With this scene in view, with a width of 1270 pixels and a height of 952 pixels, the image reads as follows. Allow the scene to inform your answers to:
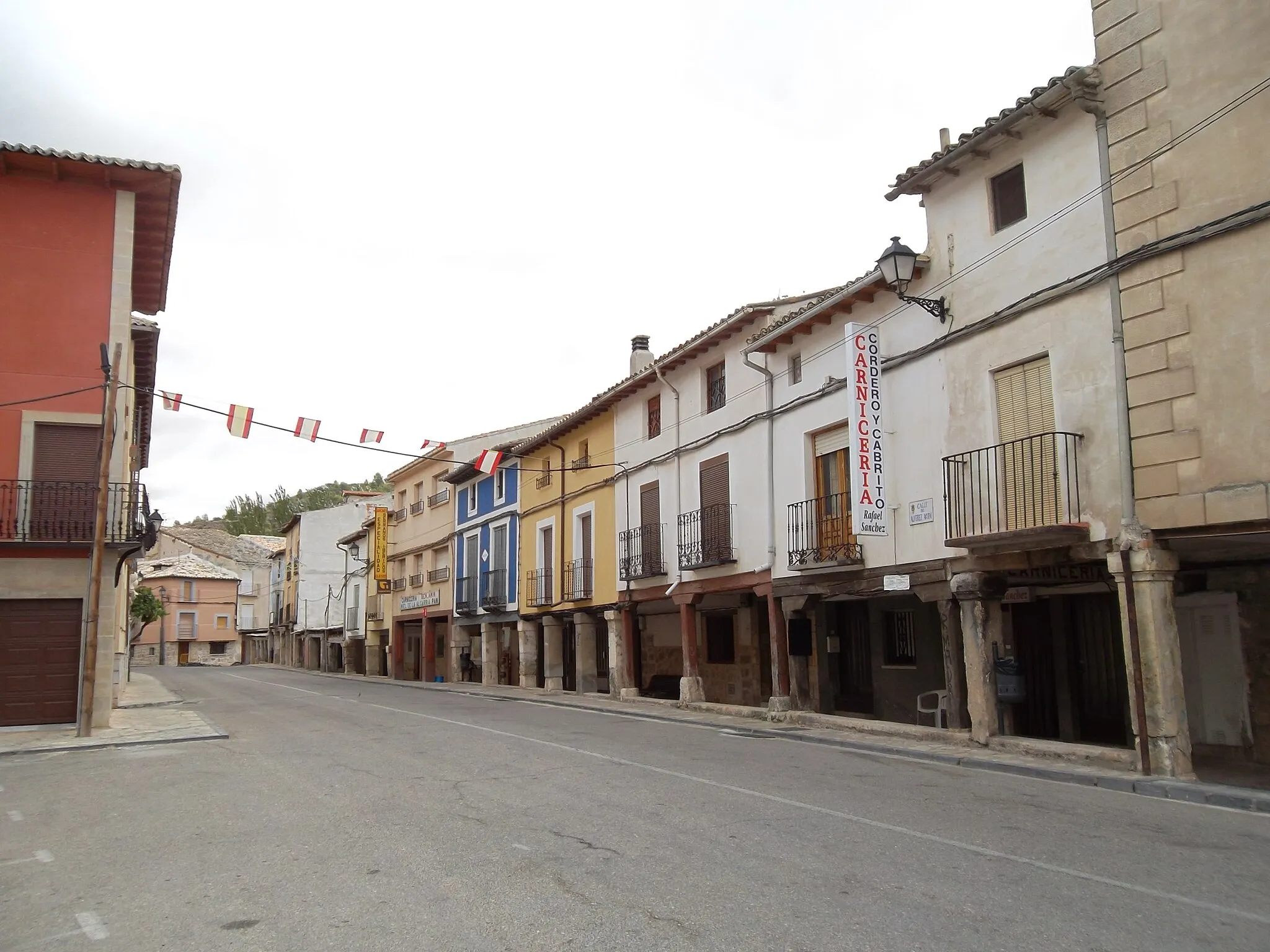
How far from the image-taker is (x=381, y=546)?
4253 centimetres

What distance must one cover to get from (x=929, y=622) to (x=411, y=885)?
13.0m

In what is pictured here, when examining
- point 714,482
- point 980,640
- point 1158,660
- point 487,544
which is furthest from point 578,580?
point 1158,660

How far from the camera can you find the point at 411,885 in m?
5.83

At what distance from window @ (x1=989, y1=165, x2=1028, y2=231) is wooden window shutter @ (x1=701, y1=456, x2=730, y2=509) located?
303 inches

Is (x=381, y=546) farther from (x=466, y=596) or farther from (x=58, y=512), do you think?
(x=58, y=512)

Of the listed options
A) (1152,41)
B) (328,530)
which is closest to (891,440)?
(1152,41)

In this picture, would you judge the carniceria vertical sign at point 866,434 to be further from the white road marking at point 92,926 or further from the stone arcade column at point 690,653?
the white road marking at point 92,926

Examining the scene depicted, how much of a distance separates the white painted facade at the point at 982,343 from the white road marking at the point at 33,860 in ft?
34.5

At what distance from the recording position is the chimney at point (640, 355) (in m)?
26.2

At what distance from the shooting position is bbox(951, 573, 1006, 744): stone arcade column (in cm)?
1293

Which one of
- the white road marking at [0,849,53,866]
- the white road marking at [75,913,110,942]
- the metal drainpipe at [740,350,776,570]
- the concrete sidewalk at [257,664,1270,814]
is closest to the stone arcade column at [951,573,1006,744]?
the concrete sidewalk at [257,664,1270,814]

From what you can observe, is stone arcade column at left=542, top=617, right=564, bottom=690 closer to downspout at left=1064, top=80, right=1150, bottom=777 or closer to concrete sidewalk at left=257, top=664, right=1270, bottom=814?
concrete sidewalk at left=257, top=664, right=1270, bottom=814

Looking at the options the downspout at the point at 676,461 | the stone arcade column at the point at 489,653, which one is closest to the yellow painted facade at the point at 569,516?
the downspout at the point at 676,461

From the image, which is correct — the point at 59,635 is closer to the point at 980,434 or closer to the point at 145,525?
the point at 145,525
